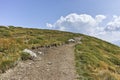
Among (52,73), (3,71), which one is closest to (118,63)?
(52,73)

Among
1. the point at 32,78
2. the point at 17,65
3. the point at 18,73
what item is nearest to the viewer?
the point at 32,78

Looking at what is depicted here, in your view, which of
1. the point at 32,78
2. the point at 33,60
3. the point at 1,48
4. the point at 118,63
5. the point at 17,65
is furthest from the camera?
the point at 118,63

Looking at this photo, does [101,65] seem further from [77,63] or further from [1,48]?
[1,48]

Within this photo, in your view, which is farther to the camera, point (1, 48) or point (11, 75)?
point (1, 48)

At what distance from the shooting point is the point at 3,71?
62.7 ft

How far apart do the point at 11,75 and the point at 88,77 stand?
5772mm

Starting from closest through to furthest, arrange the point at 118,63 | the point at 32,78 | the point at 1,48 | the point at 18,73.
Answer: the point at 32,78 → the point at 18,73 → the point at 1,48 → the point at 118,63

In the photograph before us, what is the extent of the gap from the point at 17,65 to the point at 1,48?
6323 mm

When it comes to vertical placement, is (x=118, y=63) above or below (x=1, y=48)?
below

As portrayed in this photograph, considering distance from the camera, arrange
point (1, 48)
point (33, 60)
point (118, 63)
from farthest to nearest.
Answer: point (118, 63) → point (1, 48) → point (33, 60)

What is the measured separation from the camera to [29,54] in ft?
79.9

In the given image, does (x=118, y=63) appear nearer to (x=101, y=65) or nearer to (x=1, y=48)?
(x=101, y=65)

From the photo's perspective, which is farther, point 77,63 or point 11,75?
point 77,63

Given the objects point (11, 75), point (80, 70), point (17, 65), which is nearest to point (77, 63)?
point (80, 70)
